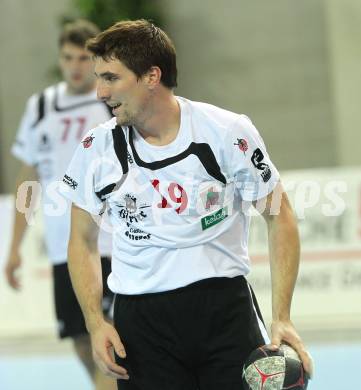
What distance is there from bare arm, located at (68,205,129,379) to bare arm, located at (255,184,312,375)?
0.59 m

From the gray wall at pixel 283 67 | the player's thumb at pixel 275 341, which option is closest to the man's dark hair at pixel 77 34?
the player's thumb at pixel 275 341

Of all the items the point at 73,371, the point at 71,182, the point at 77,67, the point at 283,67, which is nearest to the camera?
the point at 71,182

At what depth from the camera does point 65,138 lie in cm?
549

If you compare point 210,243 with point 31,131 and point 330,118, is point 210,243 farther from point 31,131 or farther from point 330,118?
point 330,118

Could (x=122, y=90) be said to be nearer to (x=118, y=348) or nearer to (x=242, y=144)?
(x=242, y=144)

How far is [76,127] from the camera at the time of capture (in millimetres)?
5469

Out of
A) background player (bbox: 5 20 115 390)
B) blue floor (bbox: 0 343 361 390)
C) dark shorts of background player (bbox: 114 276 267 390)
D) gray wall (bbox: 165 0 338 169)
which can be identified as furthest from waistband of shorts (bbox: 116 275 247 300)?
gray wall (bbox: 165 0 338 169)

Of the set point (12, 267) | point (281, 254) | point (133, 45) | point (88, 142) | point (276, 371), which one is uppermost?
point (133, 45)

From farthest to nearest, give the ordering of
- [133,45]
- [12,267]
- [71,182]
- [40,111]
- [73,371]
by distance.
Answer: [73,371] < [12,267] < [40,111] < [71,182] < [133,45]

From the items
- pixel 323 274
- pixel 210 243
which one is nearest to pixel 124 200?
pixel 210 243

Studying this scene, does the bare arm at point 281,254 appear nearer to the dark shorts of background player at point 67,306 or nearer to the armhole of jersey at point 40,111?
the dark shorts of background player at point 67,306

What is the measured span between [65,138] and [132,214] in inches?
85.5

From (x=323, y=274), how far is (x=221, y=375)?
17.5 ft

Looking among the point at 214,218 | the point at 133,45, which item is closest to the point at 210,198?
the point at 214,218
